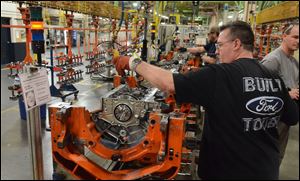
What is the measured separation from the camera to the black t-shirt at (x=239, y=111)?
1.50m

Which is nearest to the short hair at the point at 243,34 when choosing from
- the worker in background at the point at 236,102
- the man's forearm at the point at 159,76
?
the worker in background at the point at 236,102

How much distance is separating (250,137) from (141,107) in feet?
4.47

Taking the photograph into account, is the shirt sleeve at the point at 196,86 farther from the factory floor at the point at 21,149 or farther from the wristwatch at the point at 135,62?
the factory floor at the point at 21,149

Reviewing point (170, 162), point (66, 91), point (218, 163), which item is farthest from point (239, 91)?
point (66, 91)

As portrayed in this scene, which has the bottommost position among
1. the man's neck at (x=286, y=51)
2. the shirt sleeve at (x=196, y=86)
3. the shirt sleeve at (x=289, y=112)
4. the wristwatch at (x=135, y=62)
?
the shirt sleeve at (x=289, y=112)

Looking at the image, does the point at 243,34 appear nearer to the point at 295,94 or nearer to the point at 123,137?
the point at 295,94

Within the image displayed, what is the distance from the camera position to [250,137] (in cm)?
158

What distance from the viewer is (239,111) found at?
4.98 feet

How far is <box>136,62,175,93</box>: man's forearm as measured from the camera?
1.58 metres

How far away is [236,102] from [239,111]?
0.06 m

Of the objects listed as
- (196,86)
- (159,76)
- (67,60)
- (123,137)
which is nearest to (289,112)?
(196,86)

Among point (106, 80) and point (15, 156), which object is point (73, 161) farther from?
point (106, 80)

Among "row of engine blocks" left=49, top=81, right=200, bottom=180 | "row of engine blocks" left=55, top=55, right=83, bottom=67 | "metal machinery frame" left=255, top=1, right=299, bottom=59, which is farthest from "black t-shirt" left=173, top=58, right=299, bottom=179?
"row of engine blocks" left=55, top=55, right=83, bottom=67

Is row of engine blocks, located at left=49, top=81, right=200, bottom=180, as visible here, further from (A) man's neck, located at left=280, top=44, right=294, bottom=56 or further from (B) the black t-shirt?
(A) man's neck, located at left=280, top=44, right=294, bottom=56
